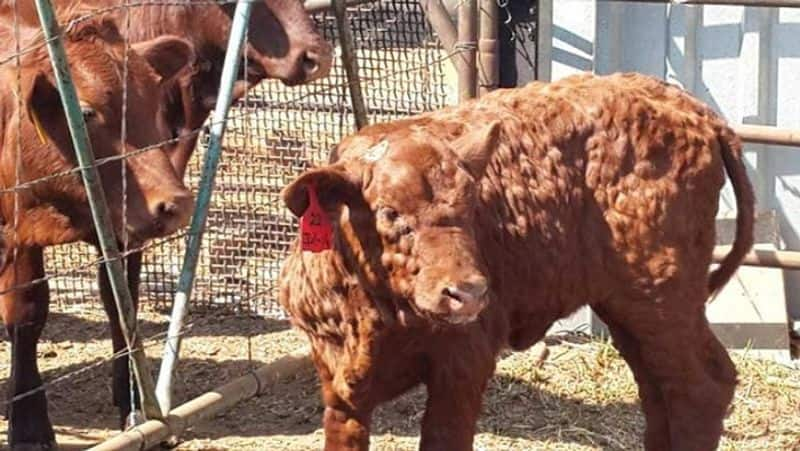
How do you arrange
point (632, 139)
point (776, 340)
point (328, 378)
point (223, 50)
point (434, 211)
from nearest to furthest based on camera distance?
point (434, 211)
point (328, 378)
point (632, 139)
point (223, 50)
point (776, 340)

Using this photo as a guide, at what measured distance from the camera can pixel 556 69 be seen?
25.0 ft

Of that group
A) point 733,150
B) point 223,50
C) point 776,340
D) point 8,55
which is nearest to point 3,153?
point 8,55

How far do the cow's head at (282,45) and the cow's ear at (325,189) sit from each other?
2.32 meters

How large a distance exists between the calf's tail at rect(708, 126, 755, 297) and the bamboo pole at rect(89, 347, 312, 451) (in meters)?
1.74

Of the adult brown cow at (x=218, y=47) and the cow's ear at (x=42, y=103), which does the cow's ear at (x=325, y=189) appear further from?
the adult brown cow at (x=218, y=47)

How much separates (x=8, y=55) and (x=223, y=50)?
128 centimetres

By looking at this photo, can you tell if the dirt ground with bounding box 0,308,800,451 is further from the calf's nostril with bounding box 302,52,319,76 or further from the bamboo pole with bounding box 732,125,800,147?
the calf's nostril with bounding box 302,52,319,76

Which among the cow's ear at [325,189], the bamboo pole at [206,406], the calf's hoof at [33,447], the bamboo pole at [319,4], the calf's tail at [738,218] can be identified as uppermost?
the bamboo pole at [319,4]

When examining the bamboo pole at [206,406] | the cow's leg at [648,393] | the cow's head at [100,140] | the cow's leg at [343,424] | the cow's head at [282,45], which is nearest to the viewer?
the cow's leg at [343,424]

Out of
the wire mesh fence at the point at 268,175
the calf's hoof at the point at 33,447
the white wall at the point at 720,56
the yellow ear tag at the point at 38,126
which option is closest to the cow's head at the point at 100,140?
the yellow ear tag at the point at 38,126

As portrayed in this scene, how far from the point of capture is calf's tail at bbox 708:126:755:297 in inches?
224

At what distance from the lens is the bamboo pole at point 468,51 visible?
7383 millimetres

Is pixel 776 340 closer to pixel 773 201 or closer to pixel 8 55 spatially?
pixel 773 201

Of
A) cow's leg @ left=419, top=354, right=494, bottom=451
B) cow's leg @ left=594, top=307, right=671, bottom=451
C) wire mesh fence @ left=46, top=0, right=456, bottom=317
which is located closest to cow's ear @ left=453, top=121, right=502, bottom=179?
cow's leg @ left=419, top=354, right=494, bottom=451
